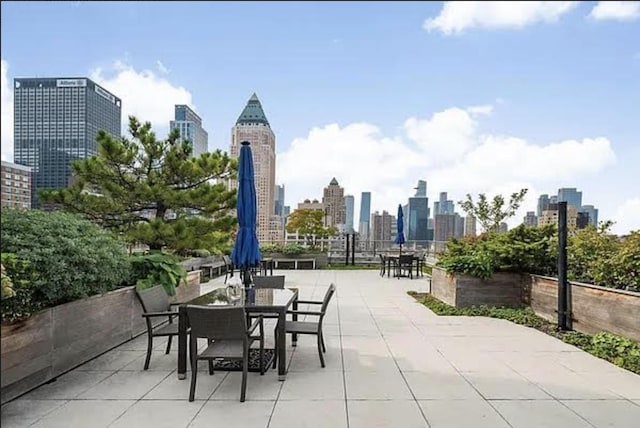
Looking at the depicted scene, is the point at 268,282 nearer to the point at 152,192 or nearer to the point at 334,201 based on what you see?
the point at 152,192

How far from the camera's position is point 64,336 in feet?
12.0

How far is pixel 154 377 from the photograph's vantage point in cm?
361

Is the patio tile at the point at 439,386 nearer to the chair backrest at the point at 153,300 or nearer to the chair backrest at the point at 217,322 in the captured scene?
the chair backrest at the point at 217,322

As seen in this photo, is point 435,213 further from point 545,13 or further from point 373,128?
point 545,13

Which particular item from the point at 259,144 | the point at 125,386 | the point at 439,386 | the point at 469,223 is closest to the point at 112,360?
the point at 125,386

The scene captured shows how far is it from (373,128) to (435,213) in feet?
24.9

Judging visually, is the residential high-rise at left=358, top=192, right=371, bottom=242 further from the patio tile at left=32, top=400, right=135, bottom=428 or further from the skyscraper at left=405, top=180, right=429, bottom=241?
the patio tile at left=32, top=400, right=135, bottom=428

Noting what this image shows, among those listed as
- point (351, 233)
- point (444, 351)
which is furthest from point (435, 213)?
point (444, 351)

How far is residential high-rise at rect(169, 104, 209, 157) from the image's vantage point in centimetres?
782

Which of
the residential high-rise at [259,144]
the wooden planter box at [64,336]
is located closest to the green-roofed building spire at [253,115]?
the residential high-rise at [259,144]

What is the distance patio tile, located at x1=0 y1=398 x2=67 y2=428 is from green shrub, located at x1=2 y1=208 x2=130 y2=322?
72 cm

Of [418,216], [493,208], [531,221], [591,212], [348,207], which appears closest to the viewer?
[591,212]

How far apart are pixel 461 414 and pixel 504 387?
742 millimetres

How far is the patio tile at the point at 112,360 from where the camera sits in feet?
12.7
